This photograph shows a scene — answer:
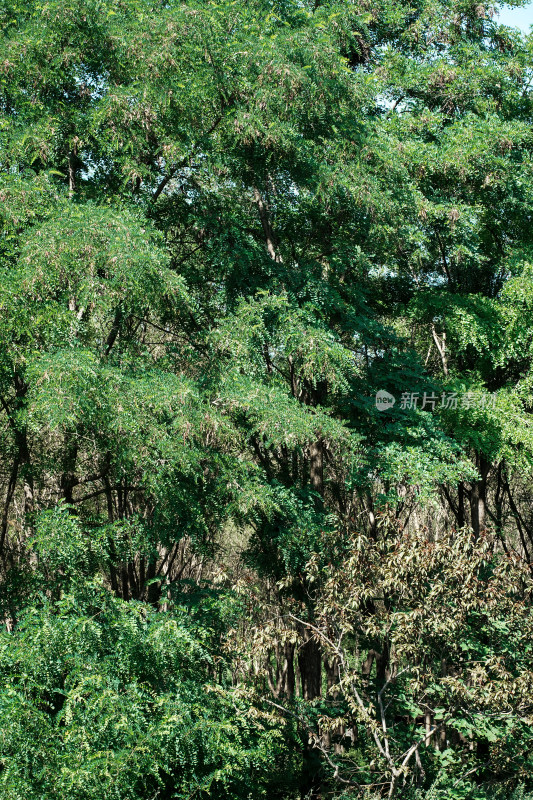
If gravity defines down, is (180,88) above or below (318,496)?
above

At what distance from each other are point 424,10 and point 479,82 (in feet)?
5.39

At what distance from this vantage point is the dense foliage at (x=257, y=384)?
22.0ft

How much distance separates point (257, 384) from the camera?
8.62m

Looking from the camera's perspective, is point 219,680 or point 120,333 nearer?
point 219,680

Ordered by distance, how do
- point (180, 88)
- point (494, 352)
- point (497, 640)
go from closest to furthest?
point (497, 640) → point (180, 88) → point (494, 352)

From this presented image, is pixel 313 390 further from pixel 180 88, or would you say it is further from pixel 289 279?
pixel 180 88

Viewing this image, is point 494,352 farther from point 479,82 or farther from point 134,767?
point 134,767

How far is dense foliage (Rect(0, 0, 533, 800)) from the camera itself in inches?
264

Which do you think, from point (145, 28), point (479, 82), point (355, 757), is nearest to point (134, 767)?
point (355, 757)

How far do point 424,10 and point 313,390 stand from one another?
6966 mm

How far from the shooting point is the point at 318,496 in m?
10.1

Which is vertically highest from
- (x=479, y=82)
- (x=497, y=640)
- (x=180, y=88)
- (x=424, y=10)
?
(x=424, y=10)

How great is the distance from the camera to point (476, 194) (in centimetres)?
1244

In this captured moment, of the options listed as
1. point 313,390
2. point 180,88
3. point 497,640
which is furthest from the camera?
point 313,390
